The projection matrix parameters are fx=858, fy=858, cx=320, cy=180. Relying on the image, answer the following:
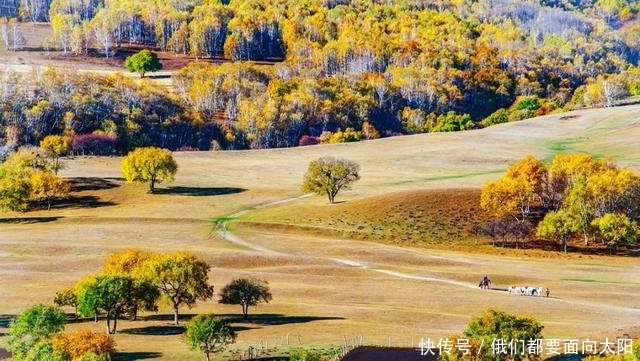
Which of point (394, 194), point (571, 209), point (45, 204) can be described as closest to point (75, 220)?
point (45, 204)

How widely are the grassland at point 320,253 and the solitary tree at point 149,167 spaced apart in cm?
231

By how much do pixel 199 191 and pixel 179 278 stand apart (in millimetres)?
72938

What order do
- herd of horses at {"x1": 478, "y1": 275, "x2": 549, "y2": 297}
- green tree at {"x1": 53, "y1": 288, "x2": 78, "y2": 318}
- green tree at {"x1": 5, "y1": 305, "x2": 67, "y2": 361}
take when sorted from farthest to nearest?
herd of horses at {"x1": 478, "y1": 275, "x2": 549, "y2": 297}
green tree at {"x1": 53, "y1": 288, "x2": 78, "y2": 318}
green tree at {"x1": 5, "y1": 305, "x2": 67, "y2": 361}

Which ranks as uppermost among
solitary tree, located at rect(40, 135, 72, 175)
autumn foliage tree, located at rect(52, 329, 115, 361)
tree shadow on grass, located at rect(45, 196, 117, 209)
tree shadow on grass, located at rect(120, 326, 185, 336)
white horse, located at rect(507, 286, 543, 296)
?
solitary tree, located at rect(40, 135, 72, 175)

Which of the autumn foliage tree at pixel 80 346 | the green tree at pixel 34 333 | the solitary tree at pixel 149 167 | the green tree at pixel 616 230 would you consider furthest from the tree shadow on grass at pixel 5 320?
the green tree at pixel 616 230

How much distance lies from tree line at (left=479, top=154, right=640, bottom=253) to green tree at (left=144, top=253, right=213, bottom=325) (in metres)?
54.3

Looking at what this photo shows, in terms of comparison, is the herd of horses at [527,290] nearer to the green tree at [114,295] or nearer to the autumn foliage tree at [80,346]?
the green tree at [114,295]

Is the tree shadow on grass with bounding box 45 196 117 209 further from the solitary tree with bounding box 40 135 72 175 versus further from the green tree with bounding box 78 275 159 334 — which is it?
the green tree with bounding box 78 275 159 334

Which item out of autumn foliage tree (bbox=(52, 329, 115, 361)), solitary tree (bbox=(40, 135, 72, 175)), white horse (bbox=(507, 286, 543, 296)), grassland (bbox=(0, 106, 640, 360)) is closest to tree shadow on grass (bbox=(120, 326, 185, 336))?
grassland (bbox=(0, 106, 640, 360))

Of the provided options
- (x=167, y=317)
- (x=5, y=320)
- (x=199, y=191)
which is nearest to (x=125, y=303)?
(x=167, y=317)

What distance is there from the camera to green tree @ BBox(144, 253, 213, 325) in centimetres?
7800

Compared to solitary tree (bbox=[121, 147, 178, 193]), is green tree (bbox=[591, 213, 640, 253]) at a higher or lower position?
lower

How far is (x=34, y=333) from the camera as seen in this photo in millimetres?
65125

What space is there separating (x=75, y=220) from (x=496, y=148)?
99874 millimetres
